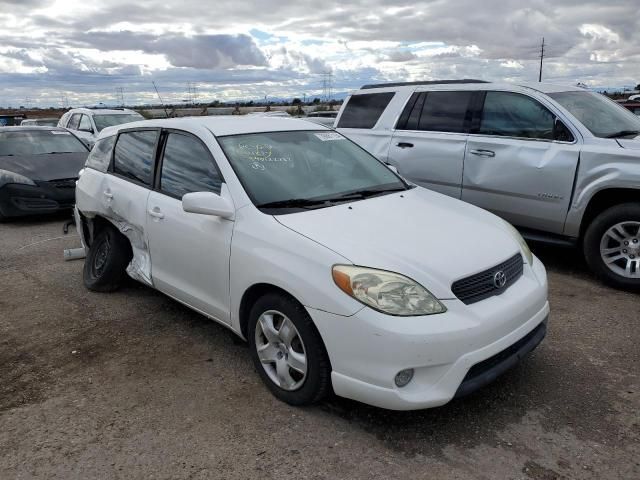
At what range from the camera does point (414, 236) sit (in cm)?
318

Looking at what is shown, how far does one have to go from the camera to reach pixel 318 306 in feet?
9.36

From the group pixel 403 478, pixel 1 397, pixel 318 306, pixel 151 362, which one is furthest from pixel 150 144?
pixel 403 478

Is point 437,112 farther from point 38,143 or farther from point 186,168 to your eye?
point 38,143

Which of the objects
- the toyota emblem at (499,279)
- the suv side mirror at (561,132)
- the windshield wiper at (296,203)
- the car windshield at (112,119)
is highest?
the suv side mirror at (561,132)

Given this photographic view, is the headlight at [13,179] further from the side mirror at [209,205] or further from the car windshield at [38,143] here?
the side mirror at [209,205]

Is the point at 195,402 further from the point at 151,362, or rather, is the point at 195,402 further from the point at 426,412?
the point at 426,412

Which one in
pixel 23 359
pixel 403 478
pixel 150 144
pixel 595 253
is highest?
pixel 150 144

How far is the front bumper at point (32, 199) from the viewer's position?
857 centimetres

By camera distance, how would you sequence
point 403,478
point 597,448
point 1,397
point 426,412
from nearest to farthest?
point 403,478
point 597,448
point 426,412
point 1,397

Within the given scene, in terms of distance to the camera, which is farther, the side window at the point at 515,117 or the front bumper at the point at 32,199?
the front bumper at the point at 32,199

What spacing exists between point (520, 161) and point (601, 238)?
3.48 feet

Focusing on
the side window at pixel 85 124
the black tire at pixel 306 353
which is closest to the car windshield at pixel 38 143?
the side window at pixel 85 124

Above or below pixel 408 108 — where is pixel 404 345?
below

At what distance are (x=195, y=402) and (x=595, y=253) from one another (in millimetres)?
3859
